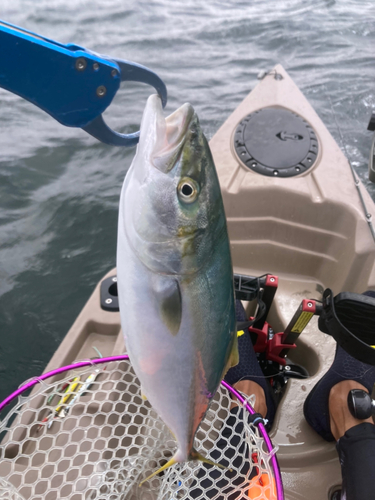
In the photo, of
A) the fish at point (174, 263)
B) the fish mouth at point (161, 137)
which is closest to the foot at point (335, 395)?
the fish at point (174, 263)

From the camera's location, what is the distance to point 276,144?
312 cm

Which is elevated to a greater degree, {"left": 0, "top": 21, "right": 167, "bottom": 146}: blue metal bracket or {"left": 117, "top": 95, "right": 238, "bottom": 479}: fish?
{"left": 0, "top": 21, "right": 167, "bottom": 146}: blue metal bracket

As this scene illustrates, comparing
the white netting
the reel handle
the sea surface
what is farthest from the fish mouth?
the sea surface

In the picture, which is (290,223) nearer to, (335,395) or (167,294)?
(335,395)

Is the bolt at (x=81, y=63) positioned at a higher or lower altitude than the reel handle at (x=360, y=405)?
higher

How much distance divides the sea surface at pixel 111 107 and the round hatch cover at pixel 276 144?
6.58 ft

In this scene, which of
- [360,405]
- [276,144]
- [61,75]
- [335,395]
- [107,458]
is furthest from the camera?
[276,144]

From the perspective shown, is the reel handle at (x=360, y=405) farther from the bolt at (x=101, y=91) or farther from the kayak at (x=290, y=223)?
the bolt at (x=101, y=91)

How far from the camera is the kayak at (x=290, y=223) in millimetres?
2457

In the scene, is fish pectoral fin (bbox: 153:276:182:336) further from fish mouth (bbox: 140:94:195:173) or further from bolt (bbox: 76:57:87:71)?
bolt (bbox: 76:57:87:71)

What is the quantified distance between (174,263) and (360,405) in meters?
1.62

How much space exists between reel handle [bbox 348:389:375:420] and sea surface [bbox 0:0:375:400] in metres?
2.60

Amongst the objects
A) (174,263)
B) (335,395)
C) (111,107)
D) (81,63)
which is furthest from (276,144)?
(111,107)

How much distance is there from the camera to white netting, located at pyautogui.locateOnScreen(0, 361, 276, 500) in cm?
150
